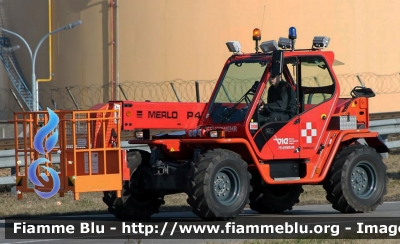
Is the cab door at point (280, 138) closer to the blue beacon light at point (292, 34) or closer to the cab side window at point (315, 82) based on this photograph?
the cab side window at point (315, 82)

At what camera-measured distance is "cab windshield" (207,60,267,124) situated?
45.9 feet

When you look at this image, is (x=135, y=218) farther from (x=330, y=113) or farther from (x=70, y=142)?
(x=330, y=113)

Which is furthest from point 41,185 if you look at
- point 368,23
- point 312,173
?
point 368,23

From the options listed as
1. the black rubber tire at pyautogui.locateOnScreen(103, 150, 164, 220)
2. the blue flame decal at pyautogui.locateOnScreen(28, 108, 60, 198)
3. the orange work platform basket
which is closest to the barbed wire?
the black rubber tire at pyautogui.locateOnScreen(103, 150, 164, 220)

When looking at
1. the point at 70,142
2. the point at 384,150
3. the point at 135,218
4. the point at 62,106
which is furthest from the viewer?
the point at 62,106

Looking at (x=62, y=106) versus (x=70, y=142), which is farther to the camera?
(x=62, y=106)

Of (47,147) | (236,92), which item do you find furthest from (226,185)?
(47,147)

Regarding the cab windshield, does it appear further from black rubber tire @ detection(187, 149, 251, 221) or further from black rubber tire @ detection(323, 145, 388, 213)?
black rubber tire @ detection(323, 145, 388, 213)

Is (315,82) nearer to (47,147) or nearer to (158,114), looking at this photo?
(158,114)

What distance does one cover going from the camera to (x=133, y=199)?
1387 centimetres

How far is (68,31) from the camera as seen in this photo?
3906cm

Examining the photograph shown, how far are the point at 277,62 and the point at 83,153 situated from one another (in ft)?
10.4

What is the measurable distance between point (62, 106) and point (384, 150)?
81.9ft

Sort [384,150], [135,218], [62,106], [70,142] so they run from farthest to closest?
[62,106]
[384,150]
[135,218]
[70,142]
